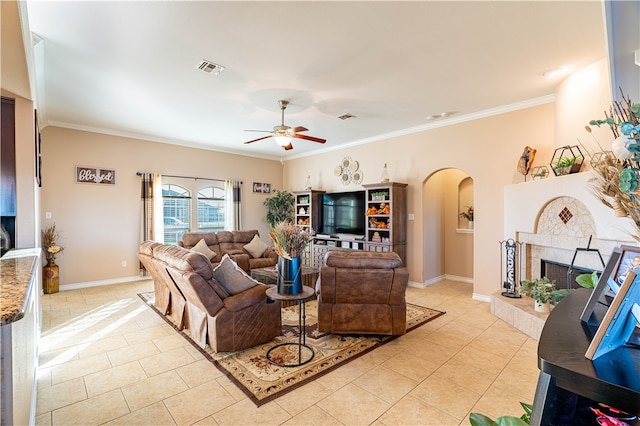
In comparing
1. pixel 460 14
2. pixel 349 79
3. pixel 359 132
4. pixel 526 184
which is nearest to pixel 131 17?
pixel 349 79

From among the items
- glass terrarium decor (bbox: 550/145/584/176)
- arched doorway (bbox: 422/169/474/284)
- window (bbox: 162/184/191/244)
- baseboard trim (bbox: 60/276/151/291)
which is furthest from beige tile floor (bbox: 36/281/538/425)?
window (bbox: 162/184/191/244)

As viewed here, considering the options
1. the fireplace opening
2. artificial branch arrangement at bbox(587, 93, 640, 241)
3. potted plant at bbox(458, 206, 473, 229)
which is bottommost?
the fireplace opening

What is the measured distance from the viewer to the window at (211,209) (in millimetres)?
7344

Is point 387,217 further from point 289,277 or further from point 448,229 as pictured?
point 289,277

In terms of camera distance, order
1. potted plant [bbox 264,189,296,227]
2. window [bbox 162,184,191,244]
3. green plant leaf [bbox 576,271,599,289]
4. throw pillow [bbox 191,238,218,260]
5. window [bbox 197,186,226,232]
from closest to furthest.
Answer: green plant leaf [bbox 576,271,599,289] → throw pillow [bbox 191,238,218,260] → window [bbox 162,184,191,244] → window [bbox 197,186,226,232] → potted plant [bbox 264,189,296,227]

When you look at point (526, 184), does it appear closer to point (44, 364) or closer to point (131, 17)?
point (131, 17)

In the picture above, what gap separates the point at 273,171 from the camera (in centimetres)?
866

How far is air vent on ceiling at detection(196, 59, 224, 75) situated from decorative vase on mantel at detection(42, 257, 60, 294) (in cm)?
460

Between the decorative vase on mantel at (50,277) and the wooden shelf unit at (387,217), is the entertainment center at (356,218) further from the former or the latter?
the decorative vase on mantel at (50,277)

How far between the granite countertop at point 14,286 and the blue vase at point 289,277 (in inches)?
69.0

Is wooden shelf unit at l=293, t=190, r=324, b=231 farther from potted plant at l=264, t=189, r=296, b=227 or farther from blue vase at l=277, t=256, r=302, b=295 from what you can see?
blue vase at l=277, t=256, r=302, b=295

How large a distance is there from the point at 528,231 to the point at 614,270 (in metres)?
3.62

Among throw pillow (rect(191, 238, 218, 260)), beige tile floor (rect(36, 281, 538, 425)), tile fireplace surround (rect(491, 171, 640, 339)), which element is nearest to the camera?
beige tile floor (rect(36, 281, 538, 425))

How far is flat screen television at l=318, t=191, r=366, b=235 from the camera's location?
653 cm
